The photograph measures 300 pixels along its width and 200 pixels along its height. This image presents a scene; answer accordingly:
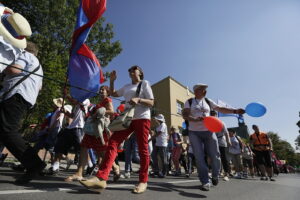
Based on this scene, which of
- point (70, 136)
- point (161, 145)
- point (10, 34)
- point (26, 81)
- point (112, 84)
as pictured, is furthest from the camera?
point (161, 145)

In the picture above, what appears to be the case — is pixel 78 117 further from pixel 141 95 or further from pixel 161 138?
pixel 161 138

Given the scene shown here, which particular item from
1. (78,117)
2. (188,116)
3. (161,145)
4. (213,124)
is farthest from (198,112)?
(161,145)

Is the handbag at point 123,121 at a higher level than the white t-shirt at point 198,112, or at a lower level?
lower

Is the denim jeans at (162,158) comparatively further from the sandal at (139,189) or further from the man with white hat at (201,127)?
the sandal at (139,189)

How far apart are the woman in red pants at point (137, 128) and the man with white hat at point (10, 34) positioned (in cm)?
145

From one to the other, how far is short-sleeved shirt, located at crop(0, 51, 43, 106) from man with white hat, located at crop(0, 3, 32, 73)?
0.23 meters

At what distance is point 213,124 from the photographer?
4004 mm

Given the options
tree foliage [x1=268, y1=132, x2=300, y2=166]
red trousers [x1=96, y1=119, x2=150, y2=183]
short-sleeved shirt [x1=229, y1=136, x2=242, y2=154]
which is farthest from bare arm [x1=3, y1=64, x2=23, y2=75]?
tree foliage [x1=268, y1=132, x2=300, y2=166]

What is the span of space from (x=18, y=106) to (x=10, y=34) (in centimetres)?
87

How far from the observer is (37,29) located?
54.8 ft

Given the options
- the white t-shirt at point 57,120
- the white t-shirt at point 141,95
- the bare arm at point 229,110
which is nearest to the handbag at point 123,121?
the white t-shirt at point 141,95

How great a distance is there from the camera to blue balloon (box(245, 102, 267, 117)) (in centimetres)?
507

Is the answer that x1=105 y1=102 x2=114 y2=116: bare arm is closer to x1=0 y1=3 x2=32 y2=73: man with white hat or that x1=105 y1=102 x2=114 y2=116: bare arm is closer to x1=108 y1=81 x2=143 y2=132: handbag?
x1=108 y1=81 x2=143 y2=132: handbag

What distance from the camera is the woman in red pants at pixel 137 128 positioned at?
3.07m
